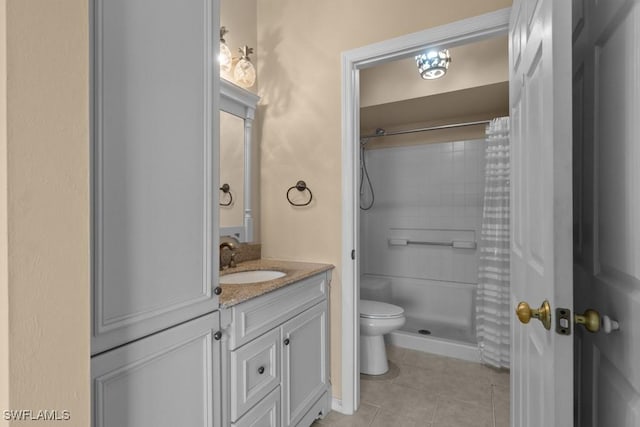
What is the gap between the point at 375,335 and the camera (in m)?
2.34

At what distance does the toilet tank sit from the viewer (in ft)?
10.5

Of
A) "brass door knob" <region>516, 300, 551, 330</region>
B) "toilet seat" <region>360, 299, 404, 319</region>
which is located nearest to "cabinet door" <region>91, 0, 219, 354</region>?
"brass door knob" <region>516, 300, 551, 330</region>

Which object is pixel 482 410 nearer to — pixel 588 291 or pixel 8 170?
pixel 588 291

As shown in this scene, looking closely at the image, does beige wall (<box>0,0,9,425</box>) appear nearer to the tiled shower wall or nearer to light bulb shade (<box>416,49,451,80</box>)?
light bulb shade (<box>416,49,451,80</box>)

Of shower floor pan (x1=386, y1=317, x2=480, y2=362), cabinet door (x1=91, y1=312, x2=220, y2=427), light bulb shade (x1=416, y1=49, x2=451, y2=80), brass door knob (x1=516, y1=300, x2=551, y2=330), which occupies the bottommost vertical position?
shower floor pan (x1=386, y1=317, x2=480, y2=362)

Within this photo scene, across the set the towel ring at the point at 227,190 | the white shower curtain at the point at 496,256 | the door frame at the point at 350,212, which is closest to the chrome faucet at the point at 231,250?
the towel ring at the point at 227,190

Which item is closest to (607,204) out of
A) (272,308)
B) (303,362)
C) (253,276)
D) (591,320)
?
(591,320)

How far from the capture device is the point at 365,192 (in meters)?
3.73

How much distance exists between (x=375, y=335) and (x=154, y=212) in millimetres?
1871

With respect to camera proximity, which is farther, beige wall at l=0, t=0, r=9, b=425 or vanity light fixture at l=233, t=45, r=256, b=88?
vanity light fixture at l=233, t=45, r=256, b=88

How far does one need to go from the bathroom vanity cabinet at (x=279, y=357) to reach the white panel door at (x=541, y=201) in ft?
3.09

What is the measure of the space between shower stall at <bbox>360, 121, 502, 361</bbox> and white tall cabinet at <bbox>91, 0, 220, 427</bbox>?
220 cm

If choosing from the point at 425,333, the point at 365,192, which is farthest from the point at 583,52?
the point at 365,192

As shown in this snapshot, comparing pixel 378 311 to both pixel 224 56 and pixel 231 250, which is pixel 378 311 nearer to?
pixel 231 250
